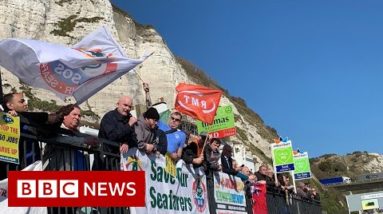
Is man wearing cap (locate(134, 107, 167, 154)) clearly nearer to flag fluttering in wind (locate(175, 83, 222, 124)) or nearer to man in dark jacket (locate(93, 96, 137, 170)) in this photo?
man in dark jacket (locate(93, 96, 137, 170))

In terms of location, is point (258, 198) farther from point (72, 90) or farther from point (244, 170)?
point (72, 90)

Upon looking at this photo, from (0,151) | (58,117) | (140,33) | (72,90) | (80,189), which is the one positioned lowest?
(80,189)

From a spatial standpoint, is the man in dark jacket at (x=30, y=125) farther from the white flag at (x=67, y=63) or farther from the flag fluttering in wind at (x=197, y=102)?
the flag fluttering in wind at (x=197, y=102)

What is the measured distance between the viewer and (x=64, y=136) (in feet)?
22.7

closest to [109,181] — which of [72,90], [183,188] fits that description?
[72,90]

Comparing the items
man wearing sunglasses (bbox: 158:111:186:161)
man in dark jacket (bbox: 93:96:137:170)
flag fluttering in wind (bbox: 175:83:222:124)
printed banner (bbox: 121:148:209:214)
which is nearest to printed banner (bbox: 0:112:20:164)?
man in dark jacket (bbox: 93:96:137:170)

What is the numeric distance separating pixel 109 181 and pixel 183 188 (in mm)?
3411

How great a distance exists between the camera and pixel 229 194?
11.2 metres

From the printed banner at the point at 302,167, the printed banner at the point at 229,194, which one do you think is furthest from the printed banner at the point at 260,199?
the printed banner at the point at 302,167

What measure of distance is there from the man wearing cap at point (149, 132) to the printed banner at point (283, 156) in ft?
51.2

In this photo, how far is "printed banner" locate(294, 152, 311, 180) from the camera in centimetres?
2783

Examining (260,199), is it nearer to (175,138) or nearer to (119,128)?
(175,138)

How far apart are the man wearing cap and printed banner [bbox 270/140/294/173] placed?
15620 mm

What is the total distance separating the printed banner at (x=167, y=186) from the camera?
319 inches
